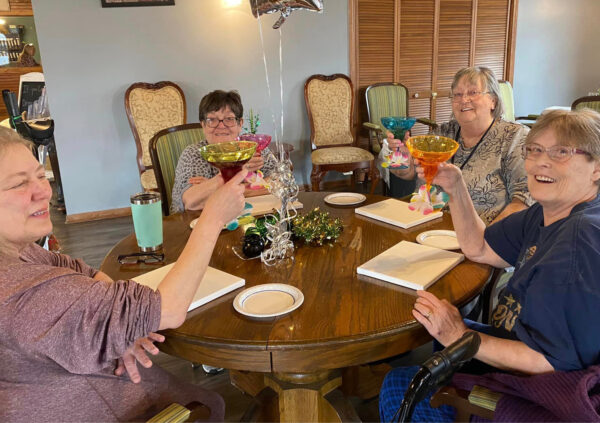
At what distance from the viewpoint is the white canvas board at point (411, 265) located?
4.23 feet

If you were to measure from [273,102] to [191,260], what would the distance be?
356cm

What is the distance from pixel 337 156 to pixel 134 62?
6.15ft

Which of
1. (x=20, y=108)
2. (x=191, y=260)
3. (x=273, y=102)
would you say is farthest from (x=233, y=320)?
(x=20, y=108)

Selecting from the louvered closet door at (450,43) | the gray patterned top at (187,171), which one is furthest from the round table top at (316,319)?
the louvered closet door at (450,43)

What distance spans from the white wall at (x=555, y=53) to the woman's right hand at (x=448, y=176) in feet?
14.7

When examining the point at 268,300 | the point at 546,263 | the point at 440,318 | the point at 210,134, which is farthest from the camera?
the point at 210,134

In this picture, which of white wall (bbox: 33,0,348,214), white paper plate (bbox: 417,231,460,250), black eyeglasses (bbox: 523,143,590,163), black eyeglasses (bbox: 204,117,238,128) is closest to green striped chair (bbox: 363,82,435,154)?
white wall (bbox: 33,0,348,214)

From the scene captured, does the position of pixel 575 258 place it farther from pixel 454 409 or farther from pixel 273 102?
pixel 273 102

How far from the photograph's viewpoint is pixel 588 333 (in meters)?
0.95

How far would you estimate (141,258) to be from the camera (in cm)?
152

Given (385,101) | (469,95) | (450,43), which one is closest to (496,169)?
(469,95)

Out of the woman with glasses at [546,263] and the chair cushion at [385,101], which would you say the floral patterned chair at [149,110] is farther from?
the woman with glasses at [546,263]

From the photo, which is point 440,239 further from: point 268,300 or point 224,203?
point 224,203

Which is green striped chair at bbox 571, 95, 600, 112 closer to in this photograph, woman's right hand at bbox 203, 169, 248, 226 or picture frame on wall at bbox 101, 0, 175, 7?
woman's right hand at bbox 203, 169, 248, 226
